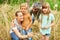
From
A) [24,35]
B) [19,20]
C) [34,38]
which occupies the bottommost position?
[34,38]

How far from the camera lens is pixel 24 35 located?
3.93m

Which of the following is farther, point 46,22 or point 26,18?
point 46,22

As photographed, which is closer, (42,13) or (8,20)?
(42,13)

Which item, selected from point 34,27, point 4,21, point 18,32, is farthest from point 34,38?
point 18,32

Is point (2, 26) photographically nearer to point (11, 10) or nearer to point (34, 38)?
point (34, 38)

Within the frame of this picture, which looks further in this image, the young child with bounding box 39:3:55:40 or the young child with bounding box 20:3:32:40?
the young child with bounding box 39:3:55:40

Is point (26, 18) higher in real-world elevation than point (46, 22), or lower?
higher

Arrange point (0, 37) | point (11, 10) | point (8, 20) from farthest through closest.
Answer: point (11, 10), point (8, 20), point (0, 37)

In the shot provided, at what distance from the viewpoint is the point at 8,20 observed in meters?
5.16

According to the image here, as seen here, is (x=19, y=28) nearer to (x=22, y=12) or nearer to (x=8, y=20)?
(x=22, y=12)

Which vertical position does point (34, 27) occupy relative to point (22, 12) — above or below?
below

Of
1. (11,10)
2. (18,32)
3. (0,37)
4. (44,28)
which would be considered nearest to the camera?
(18,32)

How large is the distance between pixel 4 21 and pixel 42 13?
1.11 meters

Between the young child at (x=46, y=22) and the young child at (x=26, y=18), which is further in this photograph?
the young child at (x=46, y=22)
